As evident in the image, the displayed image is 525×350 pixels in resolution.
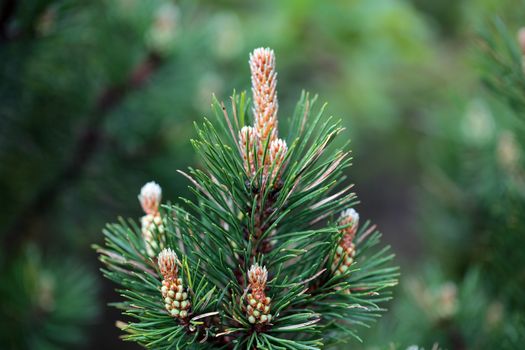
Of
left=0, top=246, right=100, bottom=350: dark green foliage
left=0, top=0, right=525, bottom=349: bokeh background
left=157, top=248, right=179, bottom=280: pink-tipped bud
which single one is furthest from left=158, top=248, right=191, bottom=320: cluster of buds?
left=0, top=246, right=100, bottom=350: dark green foliage

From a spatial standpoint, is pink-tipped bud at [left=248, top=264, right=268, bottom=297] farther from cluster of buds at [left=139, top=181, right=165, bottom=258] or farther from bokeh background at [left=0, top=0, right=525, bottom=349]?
bokeh background at [left=0, top=0, right=525, bottom=349]

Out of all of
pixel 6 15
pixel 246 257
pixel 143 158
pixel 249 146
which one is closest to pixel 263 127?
pixel 249 146

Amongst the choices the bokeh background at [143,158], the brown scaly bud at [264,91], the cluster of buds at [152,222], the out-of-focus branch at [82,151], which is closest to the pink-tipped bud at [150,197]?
the cluster of buds at [152,222]

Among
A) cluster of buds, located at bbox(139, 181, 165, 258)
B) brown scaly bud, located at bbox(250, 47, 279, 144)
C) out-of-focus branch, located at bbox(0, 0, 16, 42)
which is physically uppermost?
out-of-focus branch, located at bbox(0, 0, 16, 42)

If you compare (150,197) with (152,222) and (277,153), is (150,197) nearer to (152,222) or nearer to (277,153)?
(152,222)

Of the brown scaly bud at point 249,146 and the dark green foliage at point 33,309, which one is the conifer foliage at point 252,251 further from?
the dark green foliage at point 33,309

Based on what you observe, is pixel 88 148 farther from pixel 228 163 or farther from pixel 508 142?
pixel 508 142
